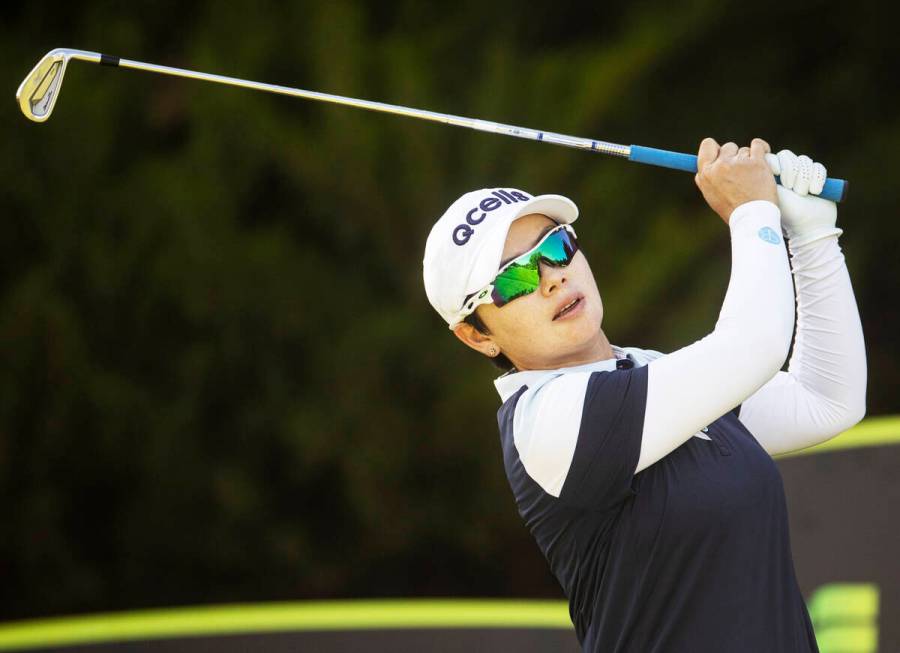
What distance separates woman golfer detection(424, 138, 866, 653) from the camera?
4.91 feet

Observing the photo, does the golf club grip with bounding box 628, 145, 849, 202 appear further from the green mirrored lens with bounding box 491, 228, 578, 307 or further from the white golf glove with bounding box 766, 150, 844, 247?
the green mirrored lens with bounding box 491, 228, 578, 307

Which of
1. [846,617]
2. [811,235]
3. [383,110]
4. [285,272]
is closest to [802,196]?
[811,235]

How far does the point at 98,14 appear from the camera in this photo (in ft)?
17.0

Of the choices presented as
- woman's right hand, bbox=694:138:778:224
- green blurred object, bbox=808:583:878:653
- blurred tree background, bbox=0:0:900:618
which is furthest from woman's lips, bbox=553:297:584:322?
blurred tree background, bbox=0:0:900:618

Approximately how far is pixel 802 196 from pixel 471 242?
445mm

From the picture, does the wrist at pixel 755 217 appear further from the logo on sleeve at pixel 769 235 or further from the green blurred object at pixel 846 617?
the green blurred object at pixel 846 617

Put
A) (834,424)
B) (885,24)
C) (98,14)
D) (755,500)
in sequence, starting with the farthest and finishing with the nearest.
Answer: (98,14), (885,24), (834,424), (755,500)

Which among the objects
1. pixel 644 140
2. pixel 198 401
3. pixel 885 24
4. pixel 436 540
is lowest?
pixel 436 540

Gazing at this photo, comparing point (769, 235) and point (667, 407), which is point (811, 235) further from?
point (667, 407)

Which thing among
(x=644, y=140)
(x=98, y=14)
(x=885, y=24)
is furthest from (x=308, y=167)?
(x=885, y=24)

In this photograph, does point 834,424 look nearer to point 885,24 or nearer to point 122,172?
point 885,24

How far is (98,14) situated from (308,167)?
1065 mm

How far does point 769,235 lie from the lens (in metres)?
1.57

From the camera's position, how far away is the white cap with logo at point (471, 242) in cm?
165
